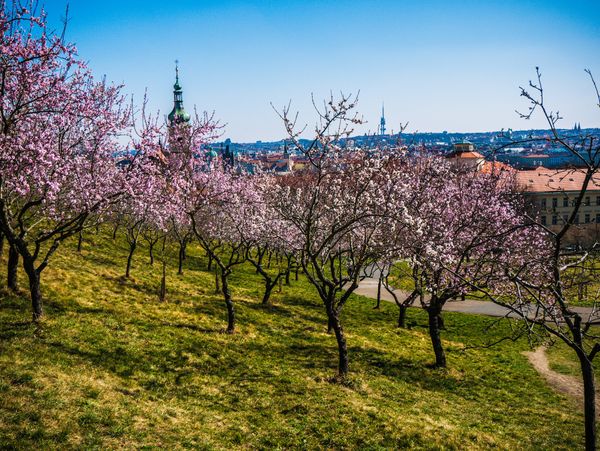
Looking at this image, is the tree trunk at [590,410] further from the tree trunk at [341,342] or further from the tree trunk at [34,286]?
the tree trunk at [34,286]

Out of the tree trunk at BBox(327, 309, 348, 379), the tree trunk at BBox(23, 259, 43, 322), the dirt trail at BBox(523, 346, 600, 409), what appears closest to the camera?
the tree trunk at BBox(23, 259, 43, 322)

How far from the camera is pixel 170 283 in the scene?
27.7 metres

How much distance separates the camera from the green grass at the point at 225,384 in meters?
10.9

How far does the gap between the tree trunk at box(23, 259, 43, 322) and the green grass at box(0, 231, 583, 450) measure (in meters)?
0.44

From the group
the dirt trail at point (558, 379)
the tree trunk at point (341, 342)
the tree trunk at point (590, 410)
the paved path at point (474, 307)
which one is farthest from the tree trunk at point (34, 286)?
the paved path at point (474, 307)

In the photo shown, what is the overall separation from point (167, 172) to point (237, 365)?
8.35 m

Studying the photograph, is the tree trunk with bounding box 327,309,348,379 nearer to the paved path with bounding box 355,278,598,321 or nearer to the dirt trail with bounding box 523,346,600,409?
the dirt trail with bounding box 523,346,600,409

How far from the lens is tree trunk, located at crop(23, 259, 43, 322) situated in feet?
48.4

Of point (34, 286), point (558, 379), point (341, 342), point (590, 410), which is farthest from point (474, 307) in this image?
point (34, 286)

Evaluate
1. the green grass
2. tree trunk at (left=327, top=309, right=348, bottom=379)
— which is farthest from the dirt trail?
tree trunk at (left=327, top=309, right=348, bottom=379)

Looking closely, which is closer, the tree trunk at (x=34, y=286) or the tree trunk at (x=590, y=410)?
the tree trunk at (x=590, y=410)

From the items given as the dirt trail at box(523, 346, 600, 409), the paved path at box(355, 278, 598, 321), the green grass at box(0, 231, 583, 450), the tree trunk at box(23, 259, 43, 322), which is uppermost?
the tree trunk at box(23, 259, 43, 322)

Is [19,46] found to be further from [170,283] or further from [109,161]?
[170,283]

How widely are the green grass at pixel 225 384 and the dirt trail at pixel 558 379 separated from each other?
0.55 meters
